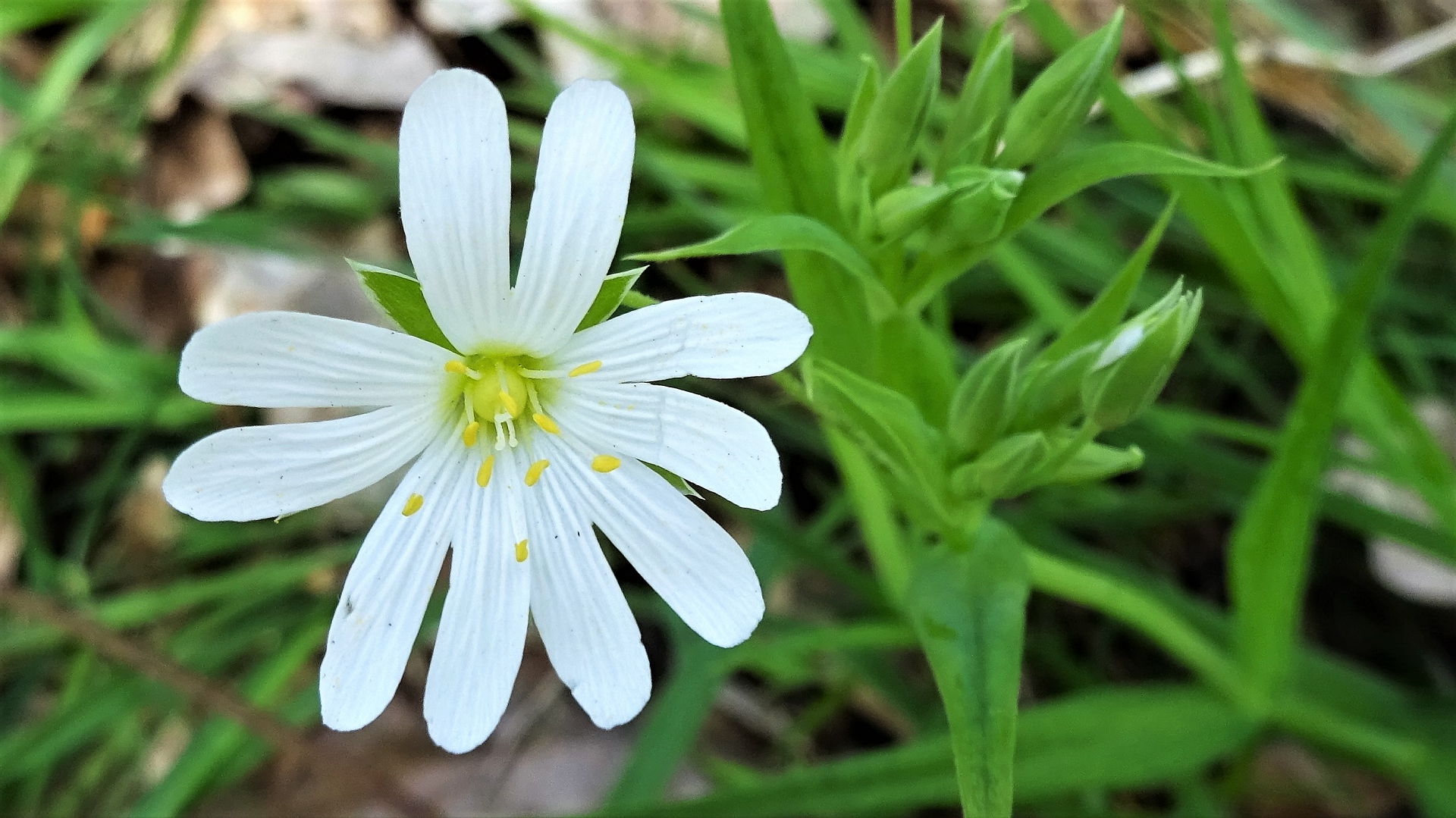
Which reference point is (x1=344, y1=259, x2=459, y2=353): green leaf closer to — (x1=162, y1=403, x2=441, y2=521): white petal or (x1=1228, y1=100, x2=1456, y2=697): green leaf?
(x1=162, y1=403, x2=441, y2=521): white petal

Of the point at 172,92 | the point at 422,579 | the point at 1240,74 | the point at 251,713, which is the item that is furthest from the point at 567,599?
the point at 172,92

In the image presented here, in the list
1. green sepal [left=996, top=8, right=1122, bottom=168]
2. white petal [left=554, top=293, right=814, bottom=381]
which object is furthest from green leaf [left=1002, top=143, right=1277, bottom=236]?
white petal [left=554, top=293, right=814, bottom=381]

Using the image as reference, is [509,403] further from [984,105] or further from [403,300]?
[984,105]

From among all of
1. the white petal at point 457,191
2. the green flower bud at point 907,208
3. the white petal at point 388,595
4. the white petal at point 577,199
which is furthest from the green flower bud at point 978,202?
the white petal at point 388,595

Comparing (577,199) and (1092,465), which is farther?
(1092,465)

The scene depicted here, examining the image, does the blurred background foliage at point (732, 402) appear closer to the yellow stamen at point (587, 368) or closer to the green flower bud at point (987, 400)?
the green flower bud at point (987, 400)

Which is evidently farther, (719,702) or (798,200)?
(719,702)

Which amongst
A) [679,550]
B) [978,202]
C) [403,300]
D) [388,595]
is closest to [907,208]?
[978,202]

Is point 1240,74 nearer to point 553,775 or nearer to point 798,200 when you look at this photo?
point 798,200
